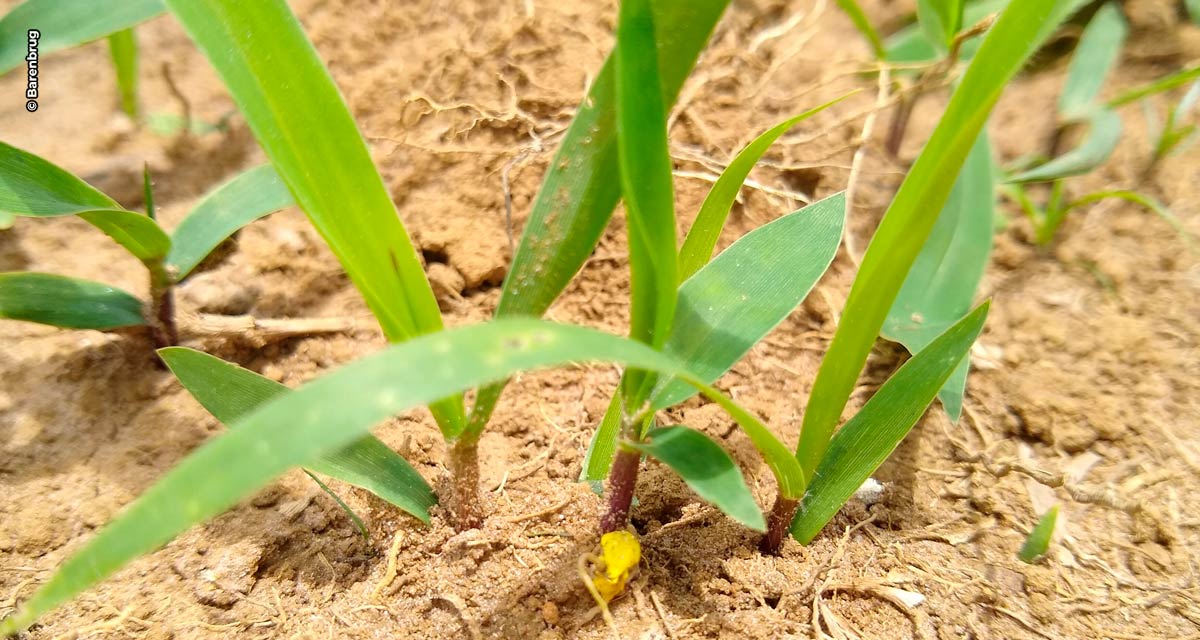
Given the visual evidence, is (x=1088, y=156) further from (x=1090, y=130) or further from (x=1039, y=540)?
(x=1039, y=540)

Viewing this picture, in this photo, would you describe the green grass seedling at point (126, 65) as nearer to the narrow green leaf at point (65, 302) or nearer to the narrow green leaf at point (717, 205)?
the narrow green leaf at point (65, 302)

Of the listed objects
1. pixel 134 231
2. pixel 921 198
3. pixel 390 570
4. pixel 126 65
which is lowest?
pixel 390 570

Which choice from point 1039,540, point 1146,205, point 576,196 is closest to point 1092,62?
point 1146,205

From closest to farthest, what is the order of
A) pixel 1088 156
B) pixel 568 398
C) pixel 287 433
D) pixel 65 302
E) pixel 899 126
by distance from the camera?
1. pixel 287 433
2. pixel 65 302
3. pixel 568 398
4. pixel 1088 156
5. pixel 899 126

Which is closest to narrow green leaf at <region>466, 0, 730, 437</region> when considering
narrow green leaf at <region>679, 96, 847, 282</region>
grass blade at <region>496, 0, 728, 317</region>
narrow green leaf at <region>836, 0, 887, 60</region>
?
grass blade at <region>496, 0, 728, 317</region>

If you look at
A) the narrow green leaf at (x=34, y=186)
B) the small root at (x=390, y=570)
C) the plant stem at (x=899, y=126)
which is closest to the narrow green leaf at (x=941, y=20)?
the plant stem at (x=899, y=126)
